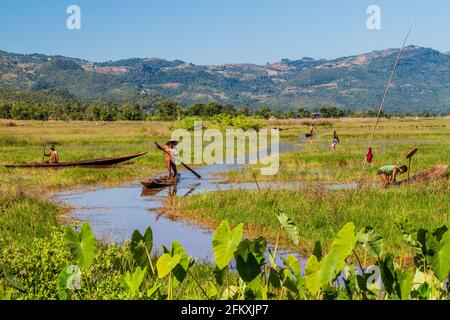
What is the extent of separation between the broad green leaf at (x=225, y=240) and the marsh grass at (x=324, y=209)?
7708 mm

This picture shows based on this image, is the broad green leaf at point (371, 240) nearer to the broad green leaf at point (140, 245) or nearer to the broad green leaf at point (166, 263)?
the broad green leaf at point (166, 263)

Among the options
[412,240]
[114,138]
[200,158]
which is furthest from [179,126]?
[412,240]

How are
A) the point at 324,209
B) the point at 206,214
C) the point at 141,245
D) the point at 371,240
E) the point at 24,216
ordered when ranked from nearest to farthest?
1. the point at 371,240
2. the point at 141,245
3. the point at 24,216
4. the point at 324,209
5. the point at 206,214

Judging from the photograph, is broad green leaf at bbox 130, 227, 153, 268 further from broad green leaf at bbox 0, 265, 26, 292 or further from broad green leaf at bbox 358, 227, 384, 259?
broad green leaf at bbox 358, 227, 384, 259

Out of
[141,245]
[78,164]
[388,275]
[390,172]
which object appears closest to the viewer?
[388,275]

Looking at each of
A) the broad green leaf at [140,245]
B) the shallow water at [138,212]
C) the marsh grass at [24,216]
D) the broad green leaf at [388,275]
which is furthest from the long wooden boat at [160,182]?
the broad green leaf at [388,275]

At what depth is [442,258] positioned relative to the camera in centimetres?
399

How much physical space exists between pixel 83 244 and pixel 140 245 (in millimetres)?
409

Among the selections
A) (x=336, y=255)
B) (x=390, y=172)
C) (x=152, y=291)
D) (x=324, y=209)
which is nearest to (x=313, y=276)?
(x=336, y=255)

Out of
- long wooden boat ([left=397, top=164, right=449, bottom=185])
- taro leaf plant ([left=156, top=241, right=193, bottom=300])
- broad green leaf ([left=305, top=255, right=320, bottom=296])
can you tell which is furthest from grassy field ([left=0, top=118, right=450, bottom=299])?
long wooden boat ([left=397, top=164, right=449, bottom=185])

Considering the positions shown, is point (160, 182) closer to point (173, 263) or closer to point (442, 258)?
point (173, 263)

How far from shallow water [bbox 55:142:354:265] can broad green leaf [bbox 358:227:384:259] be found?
18.9 ft

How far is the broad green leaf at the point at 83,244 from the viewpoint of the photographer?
14.0ft
